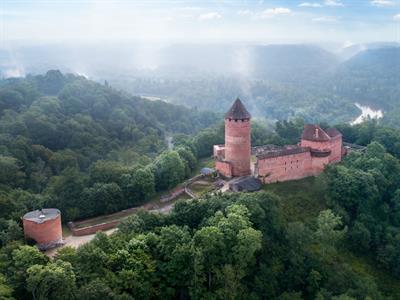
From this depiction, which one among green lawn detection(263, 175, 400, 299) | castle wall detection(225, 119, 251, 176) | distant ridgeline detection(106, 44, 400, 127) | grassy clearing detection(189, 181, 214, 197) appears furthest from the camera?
distant ridgeline detection(106, 44, 400, 127)

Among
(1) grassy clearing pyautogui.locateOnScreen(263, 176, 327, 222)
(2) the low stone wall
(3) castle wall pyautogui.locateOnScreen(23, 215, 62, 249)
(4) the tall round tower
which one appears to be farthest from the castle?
(3) castle wall pyautogui.locateOnScreen(23, 215, 62, 249)

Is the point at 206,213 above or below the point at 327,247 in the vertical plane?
above

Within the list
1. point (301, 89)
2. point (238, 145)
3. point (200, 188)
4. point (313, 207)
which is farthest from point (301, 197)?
point (301, 89)

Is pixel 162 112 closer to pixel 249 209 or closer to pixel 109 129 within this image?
pixel 109 129

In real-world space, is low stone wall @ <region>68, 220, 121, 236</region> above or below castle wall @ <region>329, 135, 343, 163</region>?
below

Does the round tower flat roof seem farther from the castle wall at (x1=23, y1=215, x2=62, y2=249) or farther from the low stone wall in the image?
the low stone wall

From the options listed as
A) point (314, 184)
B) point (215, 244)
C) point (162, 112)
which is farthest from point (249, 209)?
point (162, 112)
